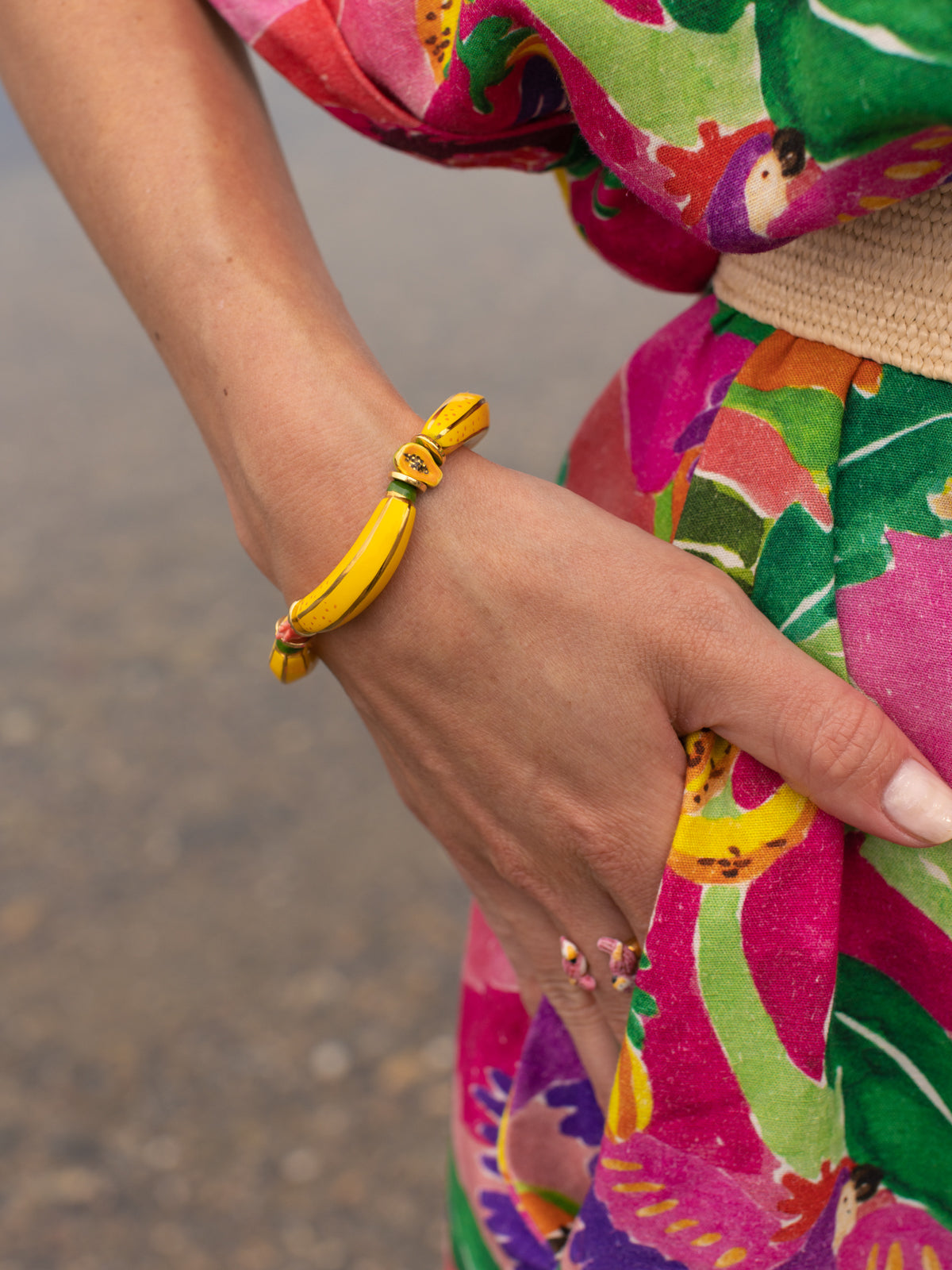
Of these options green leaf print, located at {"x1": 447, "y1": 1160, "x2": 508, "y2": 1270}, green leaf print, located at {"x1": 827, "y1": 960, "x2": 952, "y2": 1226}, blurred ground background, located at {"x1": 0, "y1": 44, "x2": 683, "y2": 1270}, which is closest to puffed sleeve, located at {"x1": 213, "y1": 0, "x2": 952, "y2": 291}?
green leaf print, located at {"x1": 827, "y1": 960, "x2": 952, "y2": 1226}

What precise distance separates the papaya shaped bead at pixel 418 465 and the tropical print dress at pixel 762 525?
160 mm

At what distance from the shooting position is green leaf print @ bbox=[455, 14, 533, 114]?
2.20 ft

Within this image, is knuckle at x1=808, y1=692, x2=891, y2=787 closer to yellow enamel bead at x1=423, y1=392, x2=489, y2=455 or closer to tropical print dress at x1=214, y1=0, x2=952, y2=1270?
tropical print dress at x1=214, y1=0, x2=952, y2=1270

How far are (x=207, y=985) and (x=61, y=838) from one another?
0.57 m

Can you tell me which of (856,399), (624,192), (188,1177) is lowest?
(188,1177)

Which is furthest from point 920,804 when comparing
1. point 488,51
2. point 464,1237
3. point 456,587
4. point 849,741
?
point 464,1237

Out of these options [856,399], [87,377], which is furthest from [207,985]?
[87,377]

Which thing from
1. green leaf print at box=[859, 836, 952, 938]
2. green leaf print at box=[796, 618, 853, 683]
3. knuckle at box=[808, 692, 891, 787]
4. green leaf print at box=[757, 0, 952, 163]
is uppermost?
green leaf print at box=[757, 0, 952, 163]

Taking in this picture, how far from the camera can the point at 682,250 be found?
81 cm

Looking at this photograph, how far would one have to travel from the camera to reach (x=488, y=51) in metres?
0.69

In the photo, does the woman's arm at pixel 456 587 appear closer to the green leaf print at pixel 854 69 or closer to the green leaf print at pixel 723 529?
the green leaf print at pixel 723 529

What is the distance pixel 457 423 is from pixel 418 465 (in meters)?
0.04

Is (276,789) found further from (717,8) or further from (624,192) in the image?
(717,8)

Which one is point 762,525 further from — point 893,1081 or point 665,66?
point 893,1081
